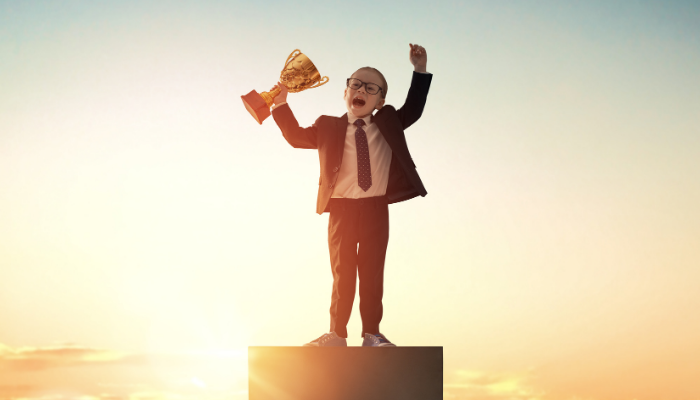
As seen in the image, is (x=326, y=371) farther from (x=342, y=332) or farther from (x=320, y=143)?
(x=320, y=143)

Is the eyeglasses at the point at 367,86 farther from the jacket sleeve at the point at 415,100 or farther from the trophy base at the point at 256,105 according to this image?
the trophy base at the point at 256,105

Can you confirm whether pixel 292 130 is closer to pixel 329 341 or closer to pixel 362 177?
pixel 362 177

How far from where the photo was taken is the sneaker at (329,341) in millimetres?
4594

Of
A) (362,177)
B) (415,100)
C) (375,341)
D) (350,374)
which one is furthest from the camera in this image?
(415,100)

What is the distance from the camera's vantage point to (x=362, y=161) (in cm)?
480

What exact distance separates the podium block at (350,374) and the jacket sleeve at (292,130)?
63.0 inches

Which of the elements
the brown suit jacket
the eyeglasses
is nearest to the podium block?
the brown suit jacket

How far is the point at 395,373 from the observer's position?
171 inches

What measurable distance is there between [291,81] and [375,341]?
6.90 feet

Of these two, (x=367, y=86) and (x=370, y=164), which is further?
(x=367, y=86)

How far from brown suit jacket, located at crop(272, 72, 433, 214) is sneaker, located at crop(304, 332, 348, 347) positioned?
0.92 meters

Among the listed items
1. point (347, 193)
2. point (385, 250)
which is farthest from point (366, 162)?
point (385, 250)

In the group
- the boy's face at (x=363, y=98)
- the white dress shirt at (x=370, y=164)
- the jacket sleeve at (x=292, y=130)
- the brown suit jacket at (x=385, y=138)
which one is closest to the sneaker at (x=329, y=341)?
the brown suit jacket at (x=385, y=138)

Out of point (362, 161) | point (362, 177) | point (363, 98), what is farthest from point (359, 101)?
point (362, 177)
